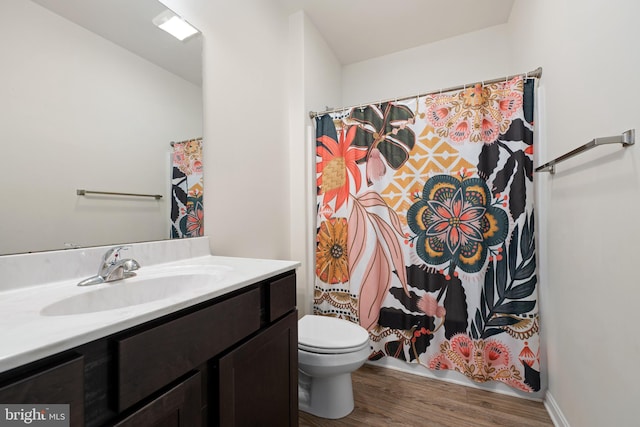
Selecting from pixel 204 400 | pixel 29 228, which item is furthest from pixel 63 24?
pixel 204 400

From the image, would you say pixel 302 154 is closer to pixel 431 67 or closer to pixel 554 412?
pixel 431 67

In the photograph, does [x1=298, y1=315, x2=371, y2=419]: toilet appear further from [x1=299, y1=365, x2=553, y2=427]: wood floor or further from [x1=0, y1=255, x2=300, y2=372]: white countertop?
[x1=0, y1=255, x2=300, y2=372]: white countertop

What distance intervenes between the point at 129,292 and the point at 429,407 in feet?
5.12

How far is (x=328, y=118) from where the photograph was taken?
78.7 inches

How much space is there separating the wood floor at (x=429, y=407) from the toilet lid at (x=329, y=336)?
396 mm

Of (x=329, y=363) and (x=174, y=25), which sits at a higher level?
(x=174, y=25)

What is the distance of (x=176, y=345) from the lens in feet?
2.13

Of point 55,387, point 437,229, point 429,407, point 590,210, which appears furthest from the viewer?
point 437,229

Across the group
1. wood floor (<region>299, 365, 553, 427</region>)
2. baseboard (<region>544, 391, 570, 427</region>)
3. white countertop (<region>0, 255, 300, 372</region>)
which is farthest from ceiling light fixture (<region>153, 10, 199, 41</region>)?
baseboard (<region>544, 391, 570, 427</region>)

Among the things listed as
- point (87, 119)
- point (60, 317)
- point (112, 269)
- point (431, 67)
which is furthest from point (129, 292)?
point (431, 67)

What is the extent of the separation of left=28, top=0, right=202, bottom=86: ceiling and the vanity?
2.62 feet

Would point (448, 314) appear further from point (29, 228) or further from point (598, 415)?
point (29, 228)

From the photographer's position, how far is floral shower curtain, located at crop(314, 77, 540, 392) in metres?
1.54

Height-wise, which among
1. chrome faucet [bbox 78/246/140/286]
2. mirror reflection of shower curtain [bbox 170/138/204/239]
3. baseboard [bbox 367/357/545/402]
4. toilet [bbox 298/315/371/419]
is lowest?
baseboard [bbox 367/357/545/402]
